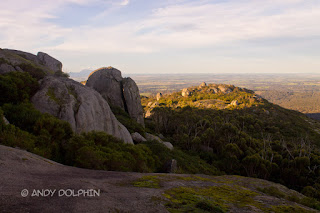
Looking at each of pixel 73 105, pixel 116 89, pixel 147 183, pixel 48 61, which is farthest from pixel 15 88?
pixel 48 61

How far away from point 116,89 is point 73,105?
29218mm

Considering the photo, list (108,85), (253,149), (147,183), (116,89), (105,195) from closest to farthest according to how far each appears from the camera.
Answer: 1. (105,195)
2. (147,183)
3. (108,85)
4. (253,149)
5. (116,89)

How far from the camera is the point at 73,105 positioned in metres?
18.7

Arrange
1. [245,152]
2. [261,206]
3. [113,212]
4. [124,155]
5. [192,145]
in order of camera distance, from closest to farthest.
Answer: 1. [113,212]
2. [261,206]
3. [124,155]
4. [245,152]
5. [192,145]

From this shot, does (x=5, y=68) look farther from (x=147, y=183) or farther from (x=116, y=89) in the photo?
(x=116, y=89)

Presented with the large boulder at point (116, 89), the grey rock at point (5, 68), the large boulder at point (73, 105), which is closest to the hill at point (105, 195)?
the large boulder at point (73, 105)

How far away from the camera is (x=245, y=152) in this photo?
142 ft

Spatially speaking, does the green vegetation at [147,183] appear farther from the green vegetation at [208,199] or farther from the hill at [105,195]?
the green vegetation at [208,199]

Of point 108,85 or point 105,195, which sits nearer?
point 105,195

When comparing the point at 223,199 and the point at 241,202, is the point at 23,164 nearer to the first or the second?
the point at 223,199

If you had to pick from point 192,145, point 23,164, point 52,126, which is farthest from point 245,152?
point 23,164

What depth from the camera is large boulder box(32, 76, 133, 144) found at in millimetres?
17531

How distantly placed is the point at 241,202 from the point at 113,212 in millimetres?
6468

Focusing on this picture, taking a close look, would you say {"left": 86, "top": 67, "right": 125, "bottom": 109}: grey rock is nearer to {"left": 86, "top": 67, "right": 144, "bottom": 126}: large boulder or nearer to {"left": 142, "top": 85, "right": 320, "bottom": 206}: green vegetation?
{"left": 86, "top": 67, "right": 144, "bottom": 126}: large boulder
